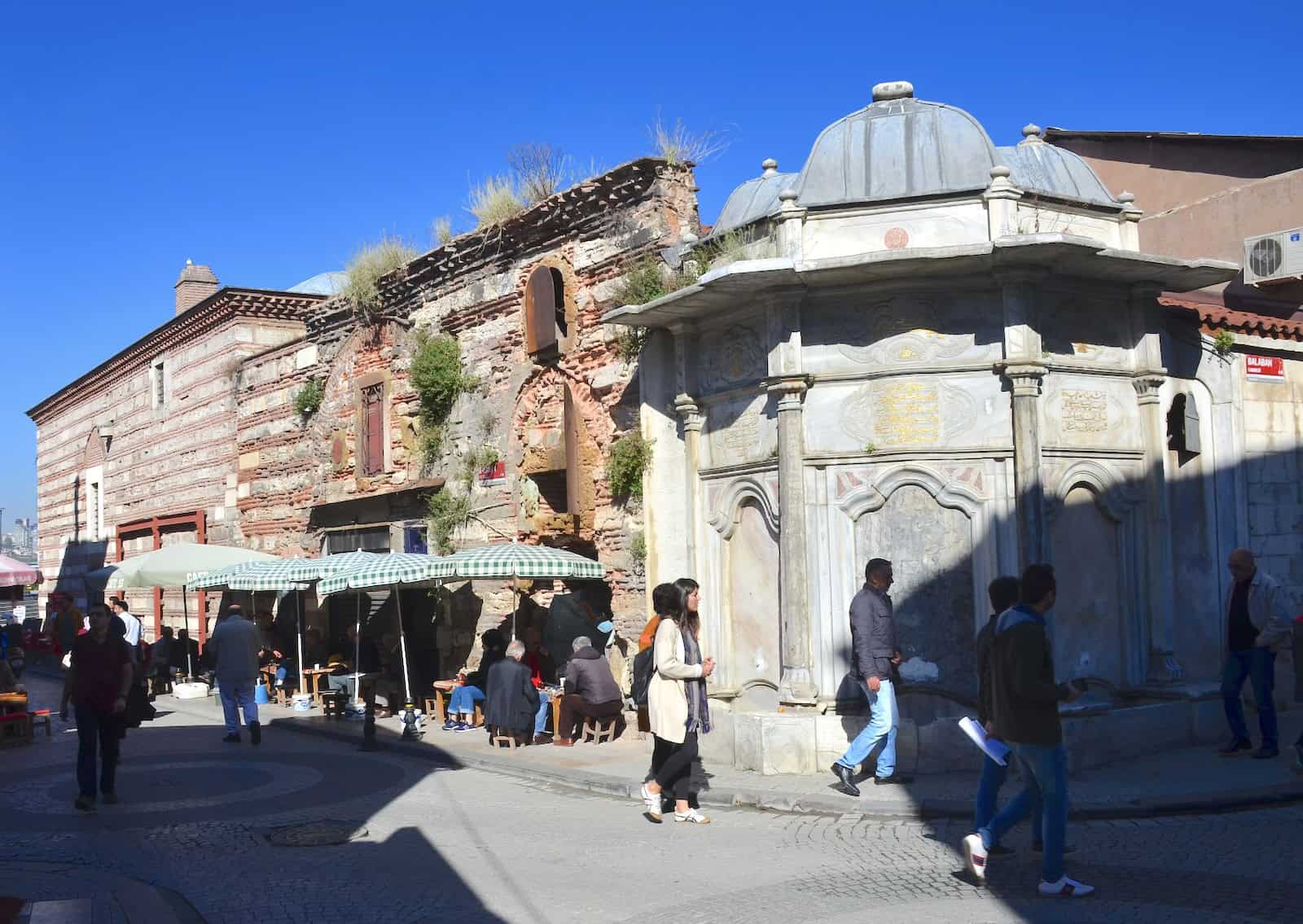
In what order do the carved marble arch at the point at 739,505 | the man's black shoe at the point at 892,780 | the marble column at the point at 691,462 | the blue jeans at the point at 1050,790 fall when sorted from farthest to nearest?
the marble column at the point at 691,462 < the carved marble arch at the point at 739,505 < the man's black shoe at the point at 892,780 < the blue jeans at the point at 1050,790

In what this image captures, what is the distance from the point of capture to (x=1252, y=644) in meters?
9.85

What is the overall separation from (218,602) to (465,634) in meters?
10.1

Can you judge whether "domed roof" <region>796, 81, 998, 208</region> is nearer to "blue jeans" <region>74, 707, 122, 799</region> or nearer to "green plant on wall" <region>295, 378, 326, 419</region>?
"blue jeans" <region>74, 707, 122, 799</region>

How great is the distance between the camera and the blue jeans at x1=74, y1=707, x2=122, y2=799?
9961 mm

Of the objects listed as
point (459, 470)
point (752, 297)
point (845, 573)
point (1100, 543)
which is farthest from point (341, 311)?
point (1100, 543)

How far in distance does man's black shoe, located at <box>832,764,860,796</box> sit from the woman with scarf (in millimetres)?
1217

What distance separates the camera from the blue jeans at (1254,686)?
32.1 feet

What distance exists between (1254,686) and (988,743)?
4478mm

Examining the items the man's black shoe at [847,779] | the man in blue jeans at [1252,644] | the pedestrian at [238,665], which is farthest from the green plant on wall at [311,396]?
the man in blue jeans at [1252,644]

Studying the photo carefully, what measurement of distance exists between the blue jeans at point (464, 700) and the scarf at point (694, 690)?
635cm

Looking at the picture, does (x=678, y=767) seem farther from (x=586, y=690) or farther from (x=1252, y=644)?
(x=1252, y=644)

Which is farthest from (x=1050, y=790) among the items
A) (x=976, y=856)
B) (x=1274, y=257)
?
(x=1274, y=257)

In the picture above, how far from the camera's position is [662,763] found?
862 centimetres

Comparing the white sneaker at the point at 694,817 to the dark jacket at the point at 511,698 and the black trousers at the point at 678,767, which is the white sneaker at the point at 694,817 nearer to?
the black trousers at the point at 678,767
